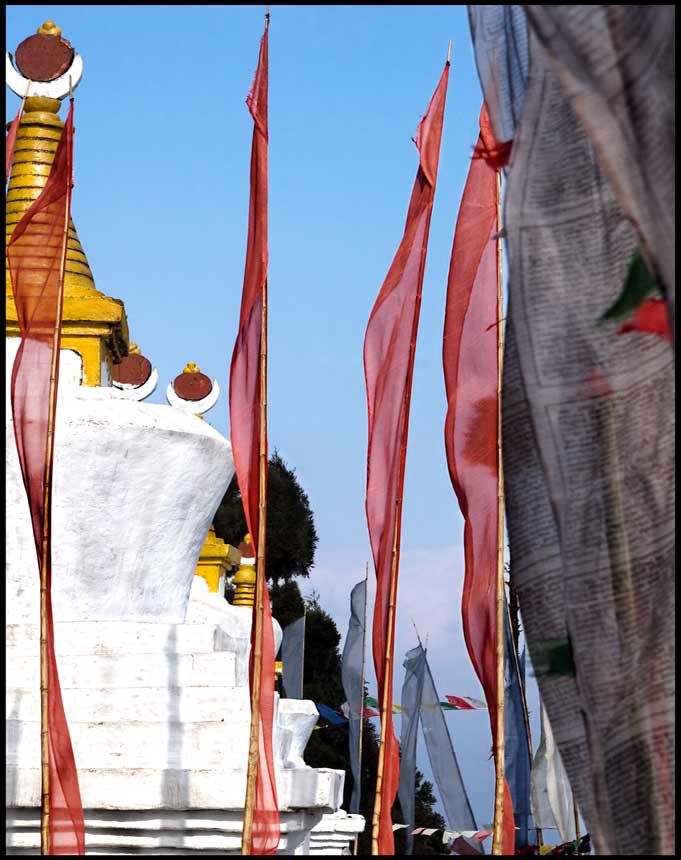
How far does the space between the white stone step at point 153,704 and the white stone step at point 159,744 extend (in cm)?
6

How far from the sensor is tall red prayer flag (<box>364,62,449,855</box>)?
7277 millimetres

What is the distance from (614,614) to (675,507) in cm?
26

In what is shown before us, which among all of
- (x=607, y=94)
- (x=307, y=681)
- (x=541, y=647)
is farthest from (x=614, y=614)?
(x=307, y=681)

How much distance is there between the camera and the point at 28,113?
9477 mm

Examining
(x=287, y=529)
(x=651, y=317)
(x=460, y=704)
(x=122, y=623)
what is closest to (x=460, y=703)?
(x=460, y=704)

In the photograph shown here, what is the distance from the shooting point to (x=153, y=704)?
7.90 meters

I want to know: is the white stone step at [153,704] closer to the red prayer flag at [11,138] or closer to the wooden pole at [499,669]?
the wooden pole at [499,669]

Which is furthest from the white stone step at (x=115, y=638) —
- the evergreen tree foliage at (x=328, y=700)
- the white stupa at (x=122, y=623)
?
the evergreen tree foliage at (x=328, y=700)

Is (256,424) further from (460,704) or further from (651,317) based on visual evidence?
(460,704)

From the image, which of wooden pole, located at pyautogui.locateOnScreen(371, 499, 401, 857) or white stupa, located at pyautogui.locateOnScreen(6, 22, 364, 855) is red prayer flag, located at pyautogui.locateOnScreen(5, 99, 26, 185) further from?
wooden pole, located at pyautogui.locateOnScreen(371, 499, 401, 857)

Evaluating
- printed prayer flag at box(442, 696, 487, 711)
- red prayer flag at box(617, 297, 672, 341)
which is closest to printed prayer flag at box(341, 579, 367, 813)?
printed prayer flag at box(442, 696, 487, 711)

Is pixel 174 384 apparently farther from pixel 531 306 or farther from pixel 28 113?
pixel 531 306

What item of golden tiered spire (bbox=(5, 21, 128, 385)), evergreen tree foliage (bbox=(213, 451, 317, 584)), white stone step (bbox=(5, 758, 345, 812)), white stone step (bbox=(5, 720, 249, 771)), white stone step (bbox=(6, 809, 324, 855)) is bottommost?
white stone step (bbox=(6, 809, 324, 855))

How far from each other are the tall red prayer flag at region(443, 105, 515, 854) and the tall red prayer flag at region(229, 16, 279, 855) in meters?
1.06
